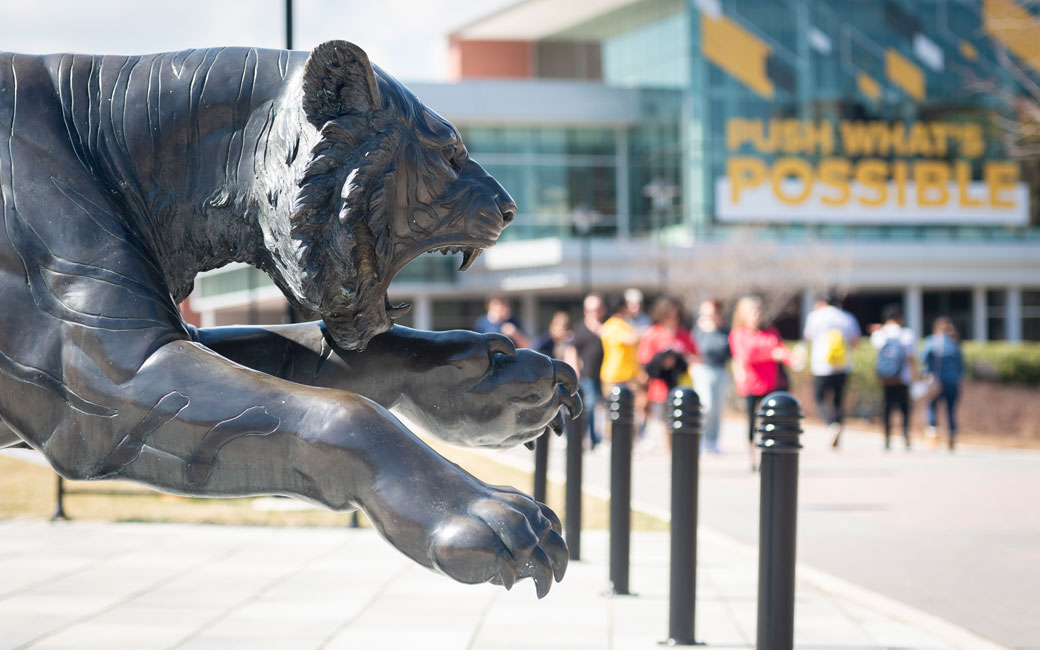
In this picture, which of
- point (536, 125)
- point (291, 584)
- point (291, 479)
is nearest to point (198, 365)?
point (291, 479)

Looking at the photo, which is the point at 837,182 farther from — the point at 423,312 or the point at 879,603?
the point at 879,603

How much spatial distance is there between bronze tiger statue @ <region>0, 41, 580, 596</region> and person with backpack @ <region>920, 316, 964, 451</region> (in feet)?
48.1

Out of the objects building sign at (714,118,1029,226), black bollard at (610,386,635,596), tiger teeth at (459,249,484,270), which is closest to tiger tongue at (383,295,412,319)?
tiger teeth at (459,249,484,270)

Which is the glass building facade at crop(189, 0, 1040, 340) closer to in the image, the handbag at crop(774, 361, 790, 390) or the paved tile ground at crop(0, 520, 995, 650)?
the handbag at crop(774, 361, 790, 390)

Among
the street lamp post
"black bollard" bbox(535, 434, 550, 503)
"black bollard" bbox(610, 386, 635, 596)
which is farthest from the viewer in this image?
the street lamp post

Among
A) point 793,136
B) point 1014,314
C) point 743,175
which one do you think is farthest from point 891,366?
point 1014,314

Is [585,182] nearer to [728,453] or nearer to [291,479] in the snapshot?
[728,453]

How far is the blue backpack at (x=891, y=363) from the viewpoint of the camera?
49.5 ft

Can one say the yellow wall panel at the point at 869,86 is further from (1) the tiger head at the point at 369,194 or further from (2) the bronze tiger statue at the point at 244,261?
(1) the tiger head at the point at 369,194

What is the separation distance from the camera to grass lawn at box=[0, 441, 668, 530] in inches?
326

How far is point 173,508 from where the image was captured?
28.7ft

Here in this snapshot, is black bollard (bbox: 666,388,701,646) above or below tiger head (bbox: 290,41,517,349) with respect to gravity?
below

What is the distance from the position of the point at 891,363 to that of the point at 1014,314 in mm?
34301

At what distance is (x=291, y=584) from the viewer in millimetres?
5930
